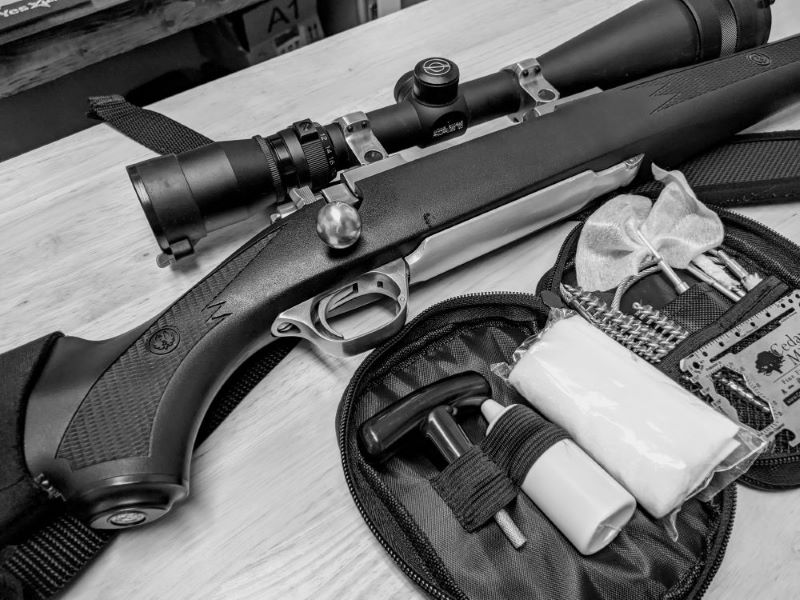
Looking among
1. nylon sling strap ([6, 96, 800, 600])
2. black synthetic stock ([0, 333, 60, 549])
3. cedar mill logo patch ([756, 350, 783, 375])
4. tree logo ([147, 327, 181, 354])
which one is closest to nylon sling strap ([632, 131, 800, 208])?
nylon sling strap ([6, 96, 800, 600])

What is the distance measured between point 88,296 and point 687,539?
741 mm

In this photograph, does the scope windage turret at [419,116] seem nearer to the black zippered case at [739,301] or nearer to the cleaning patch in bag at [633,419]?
the black zippered case at [739,301]

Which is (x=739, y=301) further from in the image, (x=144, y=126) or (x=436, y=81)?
(x=144, y=126)

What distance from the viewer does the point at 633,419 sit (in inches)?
23.1

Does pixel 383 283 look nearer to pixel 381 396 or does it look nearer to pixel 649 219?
pixel 381 396

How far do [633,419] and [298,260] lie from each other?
14.8 inches

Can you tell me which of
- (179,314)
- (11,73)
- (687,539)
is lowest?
(687,539)

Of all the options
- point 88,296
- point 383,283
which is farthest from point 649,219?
point 88,296

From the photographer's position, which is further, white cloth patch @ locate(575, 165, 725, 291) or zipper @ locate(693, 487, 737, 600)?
white cloth patch @ locate(575, 165, 725, 291)

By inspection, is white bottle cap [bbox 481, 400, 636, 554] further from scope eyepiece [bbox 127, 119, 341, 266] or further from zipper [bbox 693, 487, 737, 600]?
scope eyepiece [bbox 127, 119, 341, 266]

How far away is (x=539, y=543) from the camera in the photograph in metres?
0.58

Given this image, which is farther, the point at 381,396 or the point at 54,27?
the point at 54,27

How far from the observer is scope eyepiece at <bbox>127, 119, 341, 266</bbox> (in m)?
0.70

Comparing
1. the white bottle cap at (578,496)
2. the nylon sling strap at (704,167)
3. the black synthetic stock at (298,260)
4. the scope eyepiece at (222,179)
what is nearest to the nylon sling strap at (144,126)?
the nylon sling strap at (704,167)
